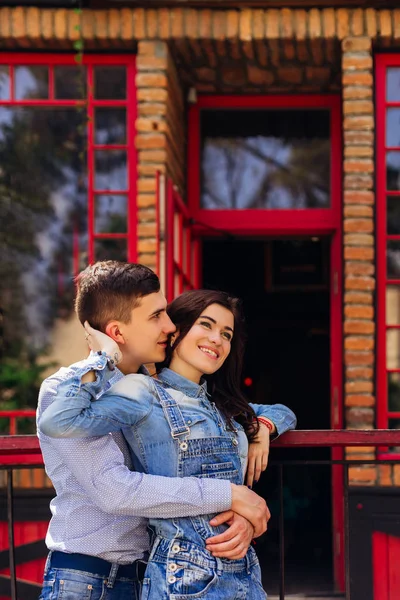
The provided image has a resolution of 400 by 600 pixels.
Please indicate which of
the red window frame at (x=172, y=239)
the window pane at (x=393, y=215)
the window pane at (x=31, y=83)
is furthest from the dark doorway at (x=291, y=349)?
the window pane at (x=31, y=83)

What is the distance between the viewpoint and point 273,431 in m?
2.75

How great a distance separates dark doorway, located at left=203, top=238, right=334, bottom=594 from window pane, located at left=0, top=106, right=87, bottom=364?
2.05 meters

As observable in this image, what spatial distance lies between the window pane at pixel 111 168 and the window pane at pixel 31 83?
0.53 meters

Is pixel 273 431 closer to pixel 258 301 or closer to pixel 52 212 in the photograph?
pixel 52 212

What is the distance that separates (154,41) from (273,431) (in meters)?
3.55

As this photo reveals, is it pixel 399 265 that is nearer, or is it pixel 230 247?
pixel 399 265

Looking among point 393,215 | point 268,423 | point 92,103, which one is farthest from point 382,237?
point 268,423

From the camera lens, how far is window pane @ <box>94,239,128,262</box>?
572 cm

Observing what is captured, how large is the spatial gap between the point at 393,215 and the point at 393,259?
282 mm

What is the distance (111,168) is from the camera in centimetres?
576

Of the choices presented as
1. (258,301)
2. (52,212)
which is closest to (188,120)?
(52,212)

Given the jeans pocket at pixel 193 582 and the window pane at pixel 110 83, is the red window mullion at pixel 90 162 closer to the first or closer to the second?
the window pane at pixel 110 83

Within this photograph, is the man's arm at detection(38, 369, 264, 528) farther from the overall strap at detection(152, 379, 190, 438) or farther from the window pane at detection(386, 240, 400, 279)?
the window pane at detection(386, 240, 400, 279)

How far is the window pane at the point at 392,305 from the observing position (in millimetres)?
5730
